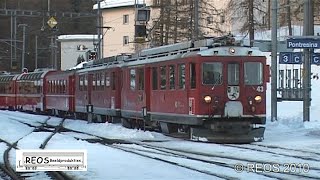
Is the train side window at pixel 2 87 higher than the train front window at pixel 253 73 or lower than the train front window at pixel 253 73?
lower

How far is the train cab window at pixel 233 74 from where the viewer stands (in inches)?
811

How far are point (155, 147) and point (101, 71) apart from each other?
1321 centimetres

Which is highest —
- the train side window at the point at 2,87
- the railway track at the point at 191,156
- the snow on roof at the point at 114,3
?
the snow on roof at the point at 114,3

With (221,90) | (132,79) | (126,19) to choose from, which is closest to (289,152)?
(221,90)

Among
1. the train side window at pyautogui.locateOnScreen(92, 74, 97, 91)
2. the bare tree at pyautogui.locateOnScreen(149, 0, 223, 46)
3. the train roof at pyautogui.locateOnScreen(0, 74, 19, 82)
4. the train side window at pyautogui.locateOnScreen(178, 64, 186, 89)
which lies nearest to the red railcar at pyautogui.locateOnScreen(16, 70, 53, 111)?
the train roof at pyautogui.locateOnScreen(0, 74, 19, 82)

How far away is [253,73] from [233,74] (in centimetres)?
62

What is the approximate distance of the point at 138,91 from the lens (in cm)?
2589

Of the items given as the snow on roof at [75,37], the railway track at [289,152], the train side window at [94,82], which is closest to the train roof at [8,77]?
the train side window at [94,82]

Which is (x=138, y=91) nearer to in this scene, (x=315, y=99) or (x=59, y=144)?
(x=59, y=144)

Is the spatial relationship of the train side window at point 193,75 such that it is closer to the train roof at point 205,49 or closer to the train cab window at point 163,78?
the train roof at point 205,49

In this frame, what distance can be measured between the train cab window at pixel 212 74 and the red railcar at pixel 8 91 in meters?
36.2

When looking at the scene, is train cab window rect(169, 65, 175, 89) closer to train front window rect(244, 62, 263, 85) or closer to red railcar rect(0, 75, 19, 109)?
train front window rect(244, 62, 263, 85)

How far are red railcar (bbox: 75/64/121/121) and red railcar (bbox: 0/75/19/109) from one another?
62.2ft

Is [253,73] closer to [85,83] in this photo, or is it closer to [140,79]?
[140,79]
